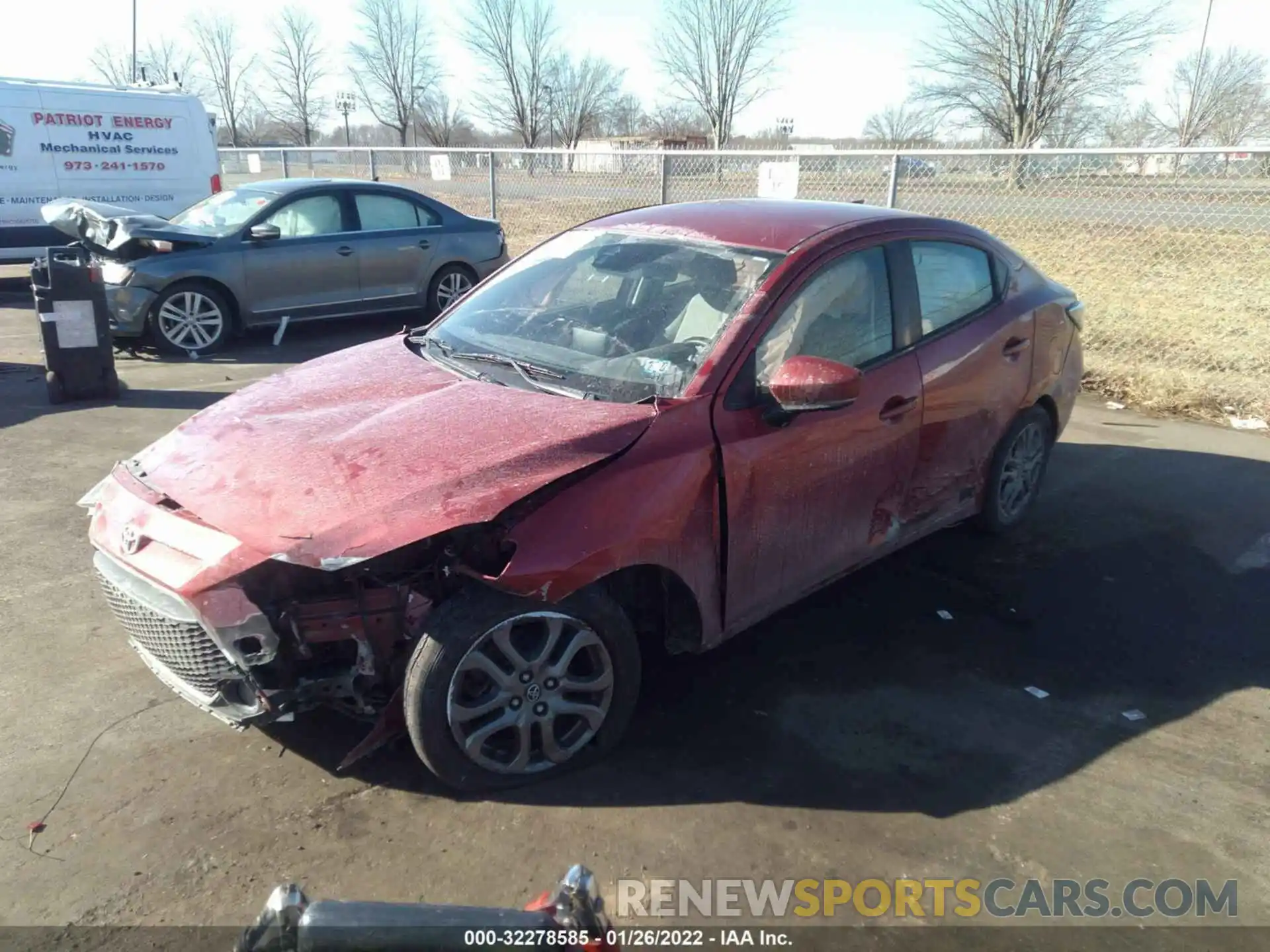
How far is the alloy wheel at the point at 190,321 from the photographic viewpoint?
8.96 metres

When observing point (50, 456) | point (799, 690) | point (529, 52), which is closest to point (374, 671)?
point (799, 690)

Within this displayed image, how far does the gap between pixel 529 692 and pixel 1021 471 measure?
3.28 meters

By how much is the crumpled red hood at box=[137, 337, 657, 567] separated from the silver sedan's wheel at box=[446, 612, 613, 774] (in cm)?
45

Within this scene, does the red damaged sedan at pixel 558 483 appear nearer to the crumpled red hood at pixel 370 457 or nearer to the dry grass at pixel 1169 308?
the crumpled red hood at pixel 370 457

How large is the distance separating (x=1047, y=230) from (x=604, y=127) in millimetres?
41923

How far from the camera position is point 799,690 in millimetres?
A: 3658

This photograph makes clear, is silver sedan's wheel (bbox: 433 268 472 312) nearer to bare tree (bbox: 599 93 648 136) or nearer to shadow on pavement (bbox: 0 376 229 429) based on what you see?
shadow on pavement (bbox: 0 376 229 429)

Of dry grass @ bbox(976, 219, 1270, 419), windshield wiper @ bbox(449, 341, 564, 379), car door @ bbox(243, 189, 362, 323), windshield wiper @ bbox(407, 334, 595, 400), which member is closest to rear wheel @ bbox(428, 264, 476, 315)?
car door @ bbox(243, 189, 362, 323)

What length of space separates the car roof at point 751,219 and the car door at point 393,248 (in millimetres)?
6087

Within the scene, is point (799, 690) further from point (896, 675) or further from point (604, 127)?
point (604, 127)

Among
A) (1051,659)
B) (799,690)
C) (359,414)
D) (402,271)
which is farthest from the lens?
(402,271)

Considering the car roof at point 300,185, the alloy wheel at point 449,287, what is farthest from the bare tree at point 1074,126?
the car roof at point 300,185

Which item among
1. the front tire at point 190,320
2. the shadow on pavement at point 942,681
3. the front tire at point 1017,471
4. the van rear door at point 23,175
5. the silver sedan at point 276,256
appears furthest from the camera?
the van rear door at point 23,175

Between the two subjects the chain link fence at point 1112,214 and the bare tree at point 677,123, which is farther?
the bare tree at point 677,123
